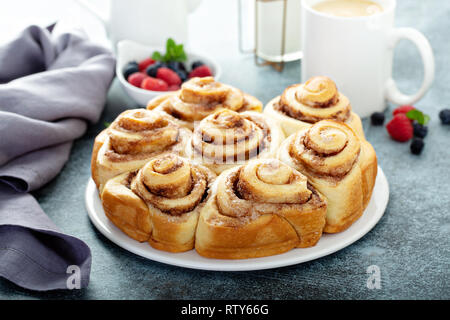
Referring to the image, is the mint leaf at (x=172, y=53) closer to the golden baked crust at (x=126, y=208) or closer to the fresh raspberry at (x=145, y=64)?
the fresh raspberry at (x=145, y=64)

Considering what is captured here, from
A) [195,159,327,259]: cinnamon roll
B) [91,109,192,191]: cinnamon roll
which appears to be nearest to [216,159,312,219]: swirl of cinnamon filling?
[195,159,327,259]: cinnamon roll

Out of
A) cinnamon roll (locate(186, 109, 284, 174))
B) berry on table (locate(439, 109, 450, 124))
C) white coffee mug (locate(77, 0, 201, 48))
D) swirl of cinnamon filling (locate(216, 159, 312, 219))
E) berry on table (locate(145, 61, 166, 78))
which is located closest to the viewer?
swirl of cinnamon filling (locate(216, 159, 312, 219))

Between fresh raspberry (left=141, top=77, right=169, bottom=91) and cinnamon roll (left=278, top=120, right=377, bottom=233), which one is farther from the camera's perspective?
fresh raspberry (left=141, top=77, right=169, bottom=91)

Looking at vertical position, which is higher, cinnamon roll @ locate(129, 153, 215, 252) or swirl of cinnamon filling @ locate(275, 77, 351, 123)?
swirl of cinnamon filling @ locate(275, 77, 351, 123)

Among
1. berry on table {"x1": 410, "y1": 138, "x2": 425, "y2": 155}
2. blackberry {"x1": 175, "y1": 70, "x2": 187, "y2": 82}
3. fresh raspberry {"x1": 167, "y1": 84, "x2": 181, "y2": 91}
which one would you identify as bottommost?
berry on table {"x1": 410, "y1": 138, "x2": 425, "y2": 155}

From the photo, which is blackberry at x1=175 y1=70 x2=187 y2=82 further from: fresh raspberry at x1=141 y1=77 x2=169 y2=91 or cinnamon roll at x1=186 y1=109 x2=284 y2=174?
cinnamon roll at x1=186 y1=109 x2=284 y2=174

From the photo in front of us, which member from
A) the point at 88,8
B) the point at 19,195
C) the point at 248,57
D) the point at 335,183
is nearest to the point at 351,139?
the point at 335,183

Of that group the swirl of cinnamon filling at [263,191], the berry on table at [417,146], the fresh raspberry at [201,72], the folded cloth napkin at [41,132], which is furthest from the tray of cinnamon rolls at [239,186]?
the fresh raspberry at [201,72]

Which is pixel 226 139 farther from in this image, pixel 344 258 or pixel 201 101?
pixel 344 258
